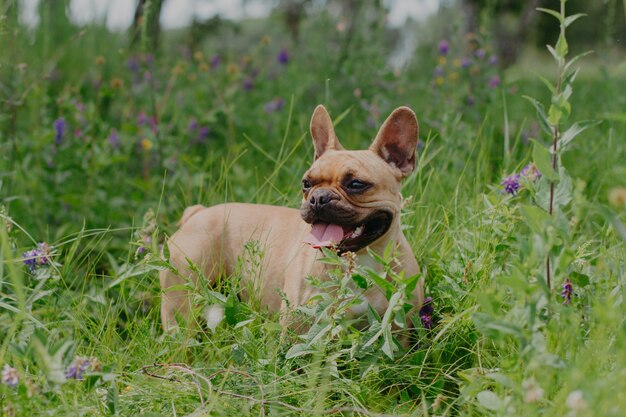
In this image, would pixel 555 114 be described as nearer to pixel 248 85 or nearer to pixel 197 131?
pixel 197 131

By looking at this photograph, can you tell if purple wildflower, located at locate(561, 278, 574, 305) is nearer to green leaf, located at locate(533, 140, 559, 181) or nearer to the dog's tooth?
green leaf, located at locate(533, 140, 559, 181)

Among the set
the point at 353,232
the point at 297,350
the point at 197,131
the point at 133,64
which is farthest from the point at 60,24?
the point at 297,350

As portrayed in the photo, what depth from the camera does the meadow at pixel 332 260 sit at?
214 centimetres

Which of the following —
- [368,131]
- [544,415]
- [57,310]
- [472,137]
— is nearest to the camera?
[544,415]

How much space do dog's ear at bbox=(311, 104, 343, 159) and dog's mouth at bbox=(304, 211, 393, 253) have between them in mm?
535

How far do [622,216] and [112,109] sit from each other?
3947 mm

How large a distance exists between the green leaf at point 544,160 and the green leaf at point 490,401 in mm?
645

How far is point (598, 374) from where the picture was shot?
2102mm

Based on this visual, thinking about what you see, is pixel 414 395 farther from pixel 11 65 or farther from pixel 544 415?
pixel 11 65

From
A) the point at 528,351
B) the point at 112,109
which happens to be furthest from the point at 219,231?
the point at 112,109

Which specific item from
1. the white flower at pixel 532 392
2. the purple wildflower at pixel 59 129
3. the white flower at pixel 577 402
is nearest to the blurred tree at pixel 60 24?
the purple wildflower at pixel 59 129

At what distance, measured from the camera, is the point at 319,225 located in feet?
10.0

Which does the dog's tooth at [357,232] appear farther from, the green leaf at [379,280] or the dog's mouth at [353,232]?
the green leaf at [379,280]

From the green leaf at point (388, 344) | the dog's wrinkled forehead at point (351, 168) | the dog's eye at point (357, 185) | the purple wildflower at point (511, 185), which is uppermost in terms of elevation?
the dog's wrinkled forehead at point (351, 168)
